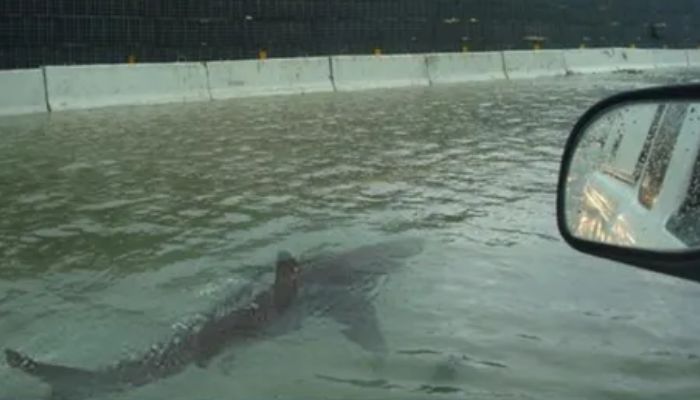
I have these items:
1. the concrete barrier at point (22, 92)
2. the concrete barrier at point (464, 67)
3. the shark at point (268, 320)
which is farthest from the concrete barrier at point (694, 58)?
the shark at point (268, 320)

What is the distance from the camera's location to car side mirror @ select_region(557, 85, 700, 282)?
→ 8.34 ft

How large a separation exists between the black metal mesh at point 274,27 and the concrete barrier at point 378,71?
75 centimetres

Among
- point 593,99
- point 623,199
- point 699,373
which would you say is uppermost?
point 623,199

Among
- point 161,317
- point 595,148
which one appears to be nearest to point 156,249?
point 161,317

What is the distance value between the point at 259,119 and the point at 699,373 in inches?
492

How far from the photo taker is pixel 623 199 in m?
3.14

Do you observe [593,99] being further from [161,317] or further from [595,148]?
[595,148]

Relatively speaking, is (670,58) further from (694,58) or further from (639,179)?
(639,179)

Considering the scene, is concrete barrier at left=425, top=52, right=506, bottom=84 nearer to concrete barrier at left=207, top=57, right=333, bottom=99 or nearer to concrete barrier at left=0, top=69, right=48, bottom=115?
concrete barrier at left=207, top=57, right=333, bottom=99

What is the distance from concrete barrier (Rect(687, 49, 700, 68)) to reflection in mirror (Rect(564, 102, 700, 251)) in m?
39.1

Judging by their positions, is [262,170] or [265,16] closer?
[262,170]

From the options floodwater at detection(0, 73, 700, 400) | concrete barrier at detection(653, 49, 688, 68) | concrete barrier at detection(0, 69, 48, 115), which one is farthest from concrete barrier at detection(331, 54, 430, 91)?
concrete barrier at detection(653, 49, 688, 68)

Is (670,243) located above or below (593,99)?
above

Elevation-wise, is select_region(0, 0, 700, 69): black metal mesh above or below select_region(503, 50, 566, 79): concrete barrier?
above
